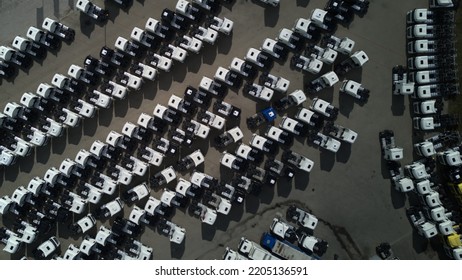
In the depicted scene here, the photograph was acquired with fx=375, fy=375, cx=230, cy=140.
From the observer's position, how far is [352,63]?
28.3 metres

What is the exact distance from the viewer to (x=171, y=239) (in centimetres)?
2833

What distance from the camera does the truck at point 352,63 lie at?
27562 millimetres

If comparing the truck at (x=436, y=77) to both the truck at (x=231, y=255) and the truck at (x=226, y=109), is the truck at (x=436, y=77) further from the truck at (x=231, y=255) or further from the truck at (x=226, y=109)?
the truck at (x=231, y=255)

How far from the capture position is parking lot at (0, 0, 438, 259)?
94.1 feet

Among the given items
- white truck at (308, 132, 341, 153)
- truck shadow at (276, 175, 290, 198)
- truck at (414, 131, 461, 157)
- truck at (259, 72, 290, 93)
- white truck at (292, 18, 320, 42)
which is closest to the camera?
white truck at (292, 18, 320, 42)

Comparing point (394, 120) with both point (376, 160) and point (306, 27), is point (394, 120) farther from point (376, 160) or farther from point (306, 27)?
point (306, 27)

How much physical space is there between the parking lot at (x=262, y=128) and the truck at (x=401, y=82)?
558mm

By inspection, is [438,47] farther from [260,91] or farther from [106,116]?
[106,116]

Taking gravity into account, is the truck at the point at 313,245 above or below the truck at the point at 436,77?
below

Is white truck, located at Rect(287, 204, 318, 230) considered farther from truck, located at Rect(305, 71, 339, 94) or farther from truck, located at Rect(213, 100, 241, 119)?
truck, located at Rect(305, 71, 339, 94)

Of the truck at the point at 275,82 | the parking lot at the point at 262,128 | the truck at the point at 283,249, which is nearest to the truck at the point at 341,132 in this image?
the parking lot at the point at 262,128

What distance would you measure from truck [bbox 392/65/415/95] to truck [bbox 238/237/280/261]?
51.0ft

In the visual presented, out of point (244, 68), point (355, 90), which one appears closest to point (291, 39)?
point (244, 68)

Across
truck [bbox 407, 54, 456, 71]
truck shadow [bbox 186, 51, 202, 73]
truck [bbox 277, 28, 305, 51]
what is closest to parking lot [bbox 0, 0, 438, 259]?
truck shadow [bbox 186, 51, 202, 73]
